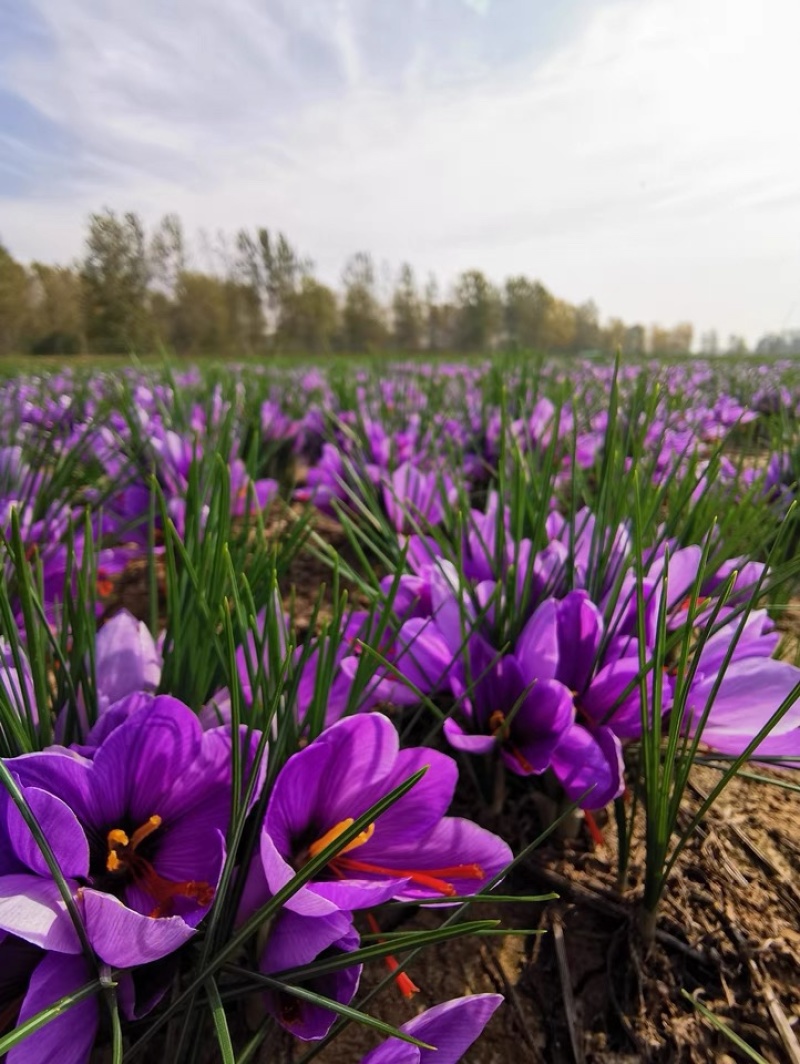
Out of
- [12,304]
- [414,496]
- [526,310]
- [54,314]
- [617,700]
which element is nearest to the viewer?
[617,700]

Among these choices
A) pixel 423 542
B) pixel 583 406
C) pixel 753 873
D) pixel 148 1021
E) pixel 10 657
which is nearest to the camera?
pixel 148 1021

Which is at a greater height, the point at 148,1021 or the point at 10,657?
the point at 10,657

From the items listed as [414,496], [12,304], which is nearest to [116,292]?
[12,304]

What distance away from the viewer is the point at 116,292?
16.1 metres

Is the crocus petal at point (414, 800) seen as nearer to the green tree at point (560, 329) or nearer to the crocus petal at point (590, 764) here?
the crocus petal at point (590, 764)

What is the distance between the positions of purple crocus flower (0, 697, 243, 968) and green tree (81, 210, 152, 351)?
36.7ft

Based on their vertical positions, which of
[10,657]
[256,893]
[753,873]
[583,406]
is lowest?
[753,873]

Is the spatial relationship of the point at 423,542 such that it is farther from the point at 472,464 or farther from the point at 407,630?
the point at 472,464

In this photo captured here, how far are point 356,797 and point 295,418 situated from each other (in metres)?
1.81

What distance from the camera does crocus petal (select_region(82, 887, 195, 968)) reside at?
33cm

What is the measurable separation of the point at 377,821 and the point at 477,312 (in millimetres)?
36878

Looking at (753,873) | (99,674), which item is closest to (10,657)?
(99,674)

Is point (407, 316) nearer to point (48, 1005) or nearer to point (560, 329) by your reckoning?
point (560, 329)

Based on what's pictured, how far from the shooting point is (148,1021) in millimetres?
387
